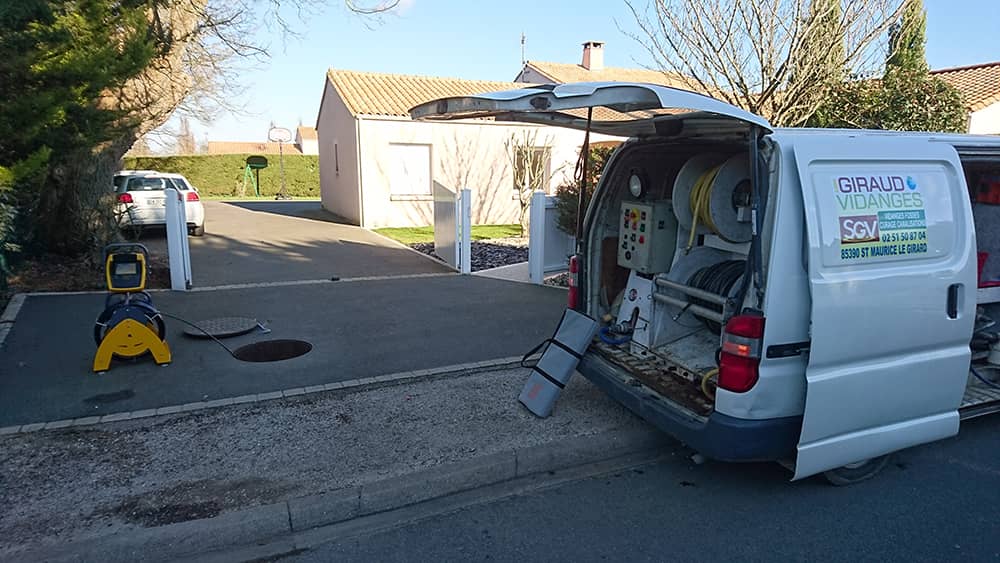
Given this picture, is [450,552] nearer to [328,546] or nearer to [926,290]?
[328,546]

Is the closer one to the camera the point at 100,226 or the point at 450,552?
the point at 450,552

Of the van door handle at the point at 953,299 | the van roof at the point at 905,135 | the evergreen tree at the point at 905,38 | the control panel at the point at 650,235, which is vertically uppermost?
the evergreen tree at the point at 905,38

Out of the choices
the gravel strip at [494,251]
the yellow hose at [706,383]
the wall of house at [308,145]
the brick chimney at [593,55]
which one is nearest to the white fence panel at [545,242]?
the gravel strip at [494,251]

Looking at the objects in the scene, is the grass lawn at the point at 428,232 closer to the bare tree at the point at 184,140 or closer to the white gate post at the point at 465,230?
the white gate post at the point at 465,230

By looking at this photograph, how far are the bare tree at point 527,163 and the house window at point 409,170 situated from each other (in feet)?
8.02

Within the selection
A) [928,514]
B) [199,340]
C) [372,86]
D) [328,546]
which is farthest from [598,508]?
[372,86]

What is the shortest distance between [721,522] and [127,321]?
491cm

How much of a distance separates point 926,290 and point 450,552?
9.63 feet

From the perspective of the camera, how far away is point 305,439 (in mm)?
4078

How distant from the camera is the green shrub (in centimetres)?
2900

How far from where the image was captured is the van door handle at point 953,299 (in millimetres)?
3471

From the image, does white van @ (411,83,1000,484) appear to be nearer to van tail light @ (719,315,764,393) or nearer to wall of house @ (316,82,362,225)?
van tail light @ (719,315,764,393)

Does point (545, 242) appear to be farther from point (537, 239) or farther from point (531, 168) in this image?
point (531, 168)

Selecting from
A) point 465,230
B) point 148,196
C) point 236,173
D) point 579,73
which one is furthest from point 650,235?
point 236,173
